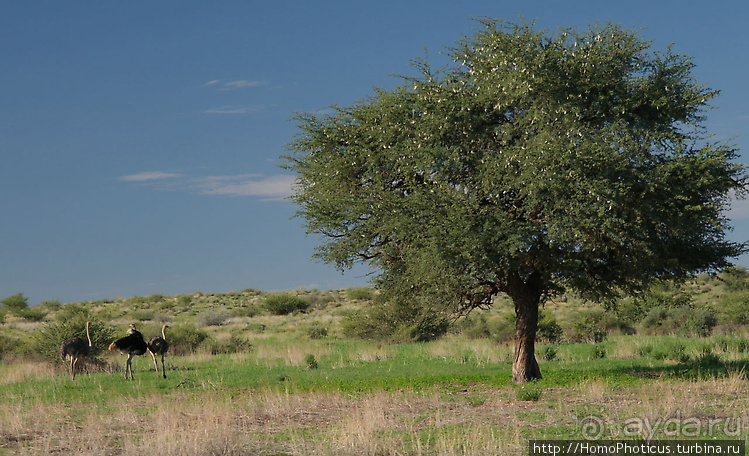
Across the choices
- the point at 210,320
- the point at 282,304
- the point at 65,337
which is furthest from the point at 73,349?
the point at 282,304

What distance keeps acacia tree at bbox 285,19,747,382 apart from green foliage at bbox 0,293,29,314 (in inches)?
2873

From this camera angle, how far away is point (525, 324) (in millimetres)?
24125

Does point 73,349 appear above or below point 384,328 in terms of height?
above

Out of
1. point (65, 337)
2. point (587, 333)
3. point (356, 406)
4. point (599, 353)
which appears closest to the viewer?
point (356, 406)

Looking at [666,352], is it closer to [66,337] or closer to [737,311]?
[737,311]

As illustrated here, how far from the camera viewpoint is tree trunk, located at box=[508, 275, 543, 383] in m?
24.0

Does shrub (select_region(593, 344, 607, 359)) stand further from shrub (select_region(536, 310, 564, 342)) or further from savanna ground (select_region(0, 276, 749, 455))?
shrub (select_region(536, 310, 564, 342))

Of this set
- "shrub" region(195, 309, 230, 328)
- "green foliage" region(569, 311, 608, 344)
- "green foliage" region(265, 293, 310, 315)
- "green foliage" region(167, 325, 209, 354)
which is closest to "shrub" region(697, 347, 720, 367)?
"green foliage" region(569, 311, 608, 344)

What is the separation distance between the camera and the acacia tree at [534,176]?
19156mm

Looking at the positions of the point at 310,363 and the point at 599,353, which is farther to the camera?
the point at 599,353

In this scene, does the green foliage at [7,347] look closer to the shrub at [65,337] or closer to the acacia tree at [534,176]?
the shrub at [65,337]

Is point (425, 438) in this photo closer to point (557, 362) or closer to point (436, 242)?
point (436, 242)

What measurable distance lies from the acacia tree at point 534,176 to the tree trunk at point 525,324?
0.07 meters

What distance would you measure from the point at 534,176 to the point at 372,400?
7.32 m
